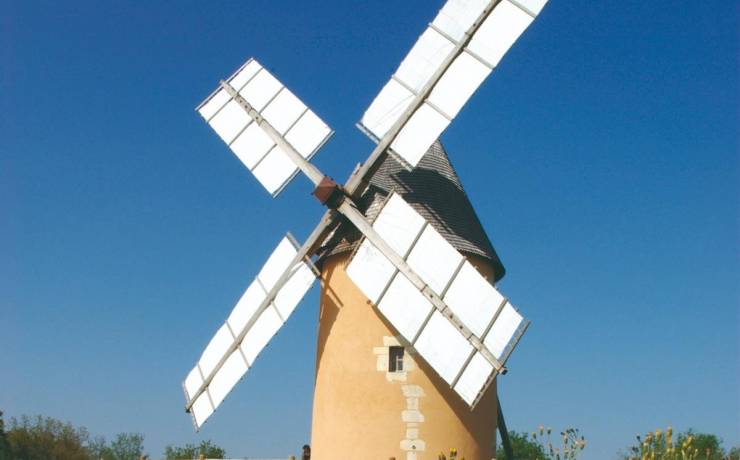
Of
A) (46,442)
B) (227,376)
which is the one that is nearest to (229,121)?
(227,376)

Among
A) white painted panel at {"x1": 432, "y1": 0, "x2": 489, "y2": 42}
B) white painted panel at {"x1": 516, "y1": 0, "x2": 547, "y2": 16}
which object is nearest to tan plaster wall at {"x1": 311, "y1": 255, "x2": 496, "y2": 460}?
Answer: white painted panel at {"x1": 432, "y1": 0, "x2": 489, "y2": 42}

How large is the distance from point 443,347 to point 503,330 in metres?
0.88

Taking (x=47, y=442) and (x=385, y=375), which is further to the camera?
(x=47, y=442)

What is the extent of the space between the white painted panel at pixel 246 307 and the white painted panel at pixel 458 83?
4269 millimetres

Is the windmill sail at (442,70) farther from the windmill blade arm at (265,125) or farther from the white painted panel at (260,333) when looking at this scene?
the white painted panel at (260,333)

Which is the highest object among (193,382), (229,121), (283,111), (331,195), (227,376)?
(229,121)

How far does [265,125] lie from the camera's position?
13492 mm

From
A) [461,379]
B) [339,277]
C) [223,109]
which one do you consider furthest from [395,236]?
[223,109]

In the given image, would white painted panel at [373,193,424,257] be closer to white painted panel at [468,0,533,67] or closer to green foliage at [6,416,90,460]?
white painted panel at [468,0,533,67]

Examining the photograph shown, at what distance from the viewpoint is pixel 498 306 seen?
10.1 metres

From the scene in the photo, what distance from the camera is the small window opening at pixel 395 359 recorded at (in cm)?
1109

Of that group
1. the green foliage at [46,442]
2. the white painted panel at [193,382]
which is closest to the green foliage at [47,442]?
the green foliage at [46,442]

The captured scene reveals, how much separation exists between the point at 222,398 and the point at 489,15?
7500 millimetres

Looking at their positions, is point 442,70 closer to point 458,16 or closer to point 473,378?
point 458,16
